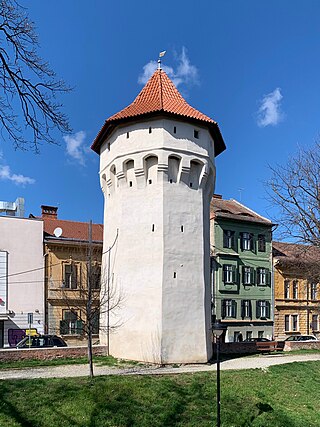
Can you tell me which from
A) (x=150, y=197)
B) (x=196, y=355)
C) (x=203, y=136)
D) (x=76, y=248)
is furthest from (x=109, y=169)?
(x=196, y=355)

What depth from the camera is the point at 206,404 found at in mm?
14516

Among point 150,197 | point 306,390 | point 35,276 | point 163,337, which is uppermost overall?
point 150,197

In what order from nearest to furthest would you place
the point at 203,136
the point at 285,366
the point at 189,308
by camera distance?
the point at 285,366 → the point at 189,308 → the point at 203,136

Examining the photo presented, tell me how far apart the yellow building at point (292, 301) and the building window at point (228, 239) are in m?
4.82

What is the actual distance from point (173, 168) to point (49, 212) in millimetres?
14674

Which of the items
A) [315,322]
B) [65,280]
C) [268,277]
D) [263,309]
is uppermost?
[65,280]

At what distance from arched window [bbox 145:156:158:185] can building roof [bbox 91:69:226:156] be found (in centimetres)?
214

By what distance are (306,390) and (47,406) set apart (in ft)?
32.4

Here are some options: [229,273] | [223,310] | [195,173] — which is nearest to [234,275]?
[229,273]

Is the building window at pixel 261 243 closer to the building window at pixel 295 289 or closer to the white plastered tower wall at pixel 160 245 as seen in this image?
the building window at pixel 295 289

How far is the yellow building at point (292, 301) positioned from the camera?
37.6m

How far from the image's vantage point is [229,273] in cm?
3528

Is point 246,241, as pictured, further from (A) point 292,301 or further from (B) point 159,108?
(B) point 159,108

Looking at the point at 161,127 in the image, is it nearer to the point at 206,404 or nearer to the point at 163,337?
the point at 163,337
